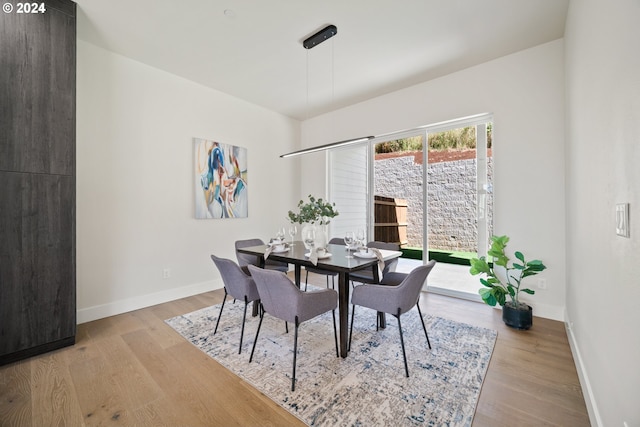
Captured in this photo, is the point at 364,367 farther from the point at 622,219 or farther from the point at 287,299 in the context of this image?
the point at 622,219

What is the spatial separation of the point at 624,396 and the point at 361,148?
13.5 ft

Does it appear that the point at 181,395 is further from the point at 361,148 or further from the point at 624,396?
the point at 361,148

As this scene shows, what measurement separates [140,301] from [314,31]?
3.70 meters

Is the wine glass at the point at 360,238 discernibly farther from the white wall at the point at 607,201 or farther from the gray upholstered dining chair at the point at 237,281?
the white wall at the point at 607,201

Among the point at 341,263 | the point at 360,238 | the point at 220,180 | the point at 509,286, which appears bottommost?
the point at 509,286

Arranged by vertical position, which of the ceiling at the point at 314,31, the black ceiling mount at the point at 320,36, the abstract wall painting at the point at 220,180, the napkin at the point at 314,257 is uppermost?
the ceiling at the point at 314,31

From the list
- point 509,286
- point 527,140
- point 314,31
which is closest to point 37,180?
point 314,31

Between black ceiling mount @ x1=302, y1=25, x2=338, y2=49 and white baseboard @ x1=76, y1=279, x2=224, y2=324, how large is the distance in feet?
11.2

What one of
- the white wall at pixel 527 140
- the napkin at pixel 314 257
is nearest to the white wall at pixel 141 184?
the napkin at pixel 314 257

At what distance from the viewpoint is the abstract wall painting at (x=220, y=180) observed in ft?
12.5

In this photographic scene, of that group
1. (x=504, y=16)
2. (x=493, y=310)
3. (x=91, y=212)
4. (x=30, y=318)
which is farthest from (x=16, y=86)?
(x=493, y=310)

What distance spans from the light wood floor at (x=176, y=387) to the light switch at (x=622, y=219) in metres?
1.19

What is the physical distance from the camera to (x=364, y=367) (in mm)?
2000

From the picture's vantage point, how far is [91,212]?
9.58 feet
